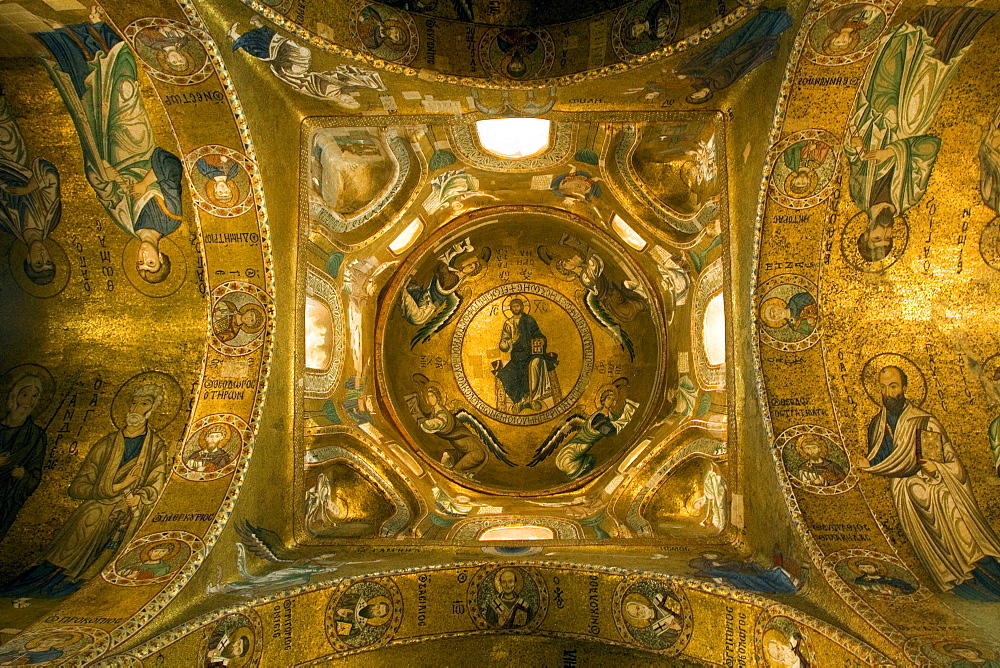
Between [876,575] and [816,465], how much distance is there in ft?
3.94

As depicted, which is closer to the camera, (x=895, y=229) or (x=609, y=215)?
(x=895, y=229)

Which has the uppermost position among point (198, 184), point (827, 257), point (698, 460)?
point (198, 184)

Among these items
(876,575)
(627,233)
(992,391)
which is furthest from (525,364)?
(992,391)

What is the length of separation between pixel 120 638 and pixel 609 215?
783 cm

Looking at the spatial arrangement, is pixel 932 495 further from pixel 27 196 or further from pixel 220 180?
pixel 27 196

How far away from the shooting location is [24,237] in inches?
284

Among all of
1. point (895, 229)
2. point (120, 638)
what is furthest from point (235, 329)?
point (895, 229)

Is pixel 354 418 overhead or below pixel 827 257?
below

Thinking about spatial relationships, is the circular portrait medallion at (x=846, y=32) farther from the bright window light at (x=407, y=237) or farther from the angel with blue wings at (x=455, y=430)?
the angel with blue wings at (x=455, y=430)

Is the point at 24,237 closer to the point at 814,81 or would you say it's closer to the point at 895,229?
the point at 814,81

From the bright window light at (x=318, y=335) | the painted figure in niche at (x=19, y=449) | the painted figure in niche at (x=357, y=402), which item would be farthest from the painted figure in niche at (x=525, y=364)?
the painted figure in niche at (x=19, y=449)

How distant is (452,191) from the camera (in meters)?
9.55

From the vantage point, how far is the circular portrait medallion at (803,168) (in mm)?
6809

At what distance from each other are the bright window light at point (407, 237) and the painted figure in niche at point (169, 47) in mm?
3746
